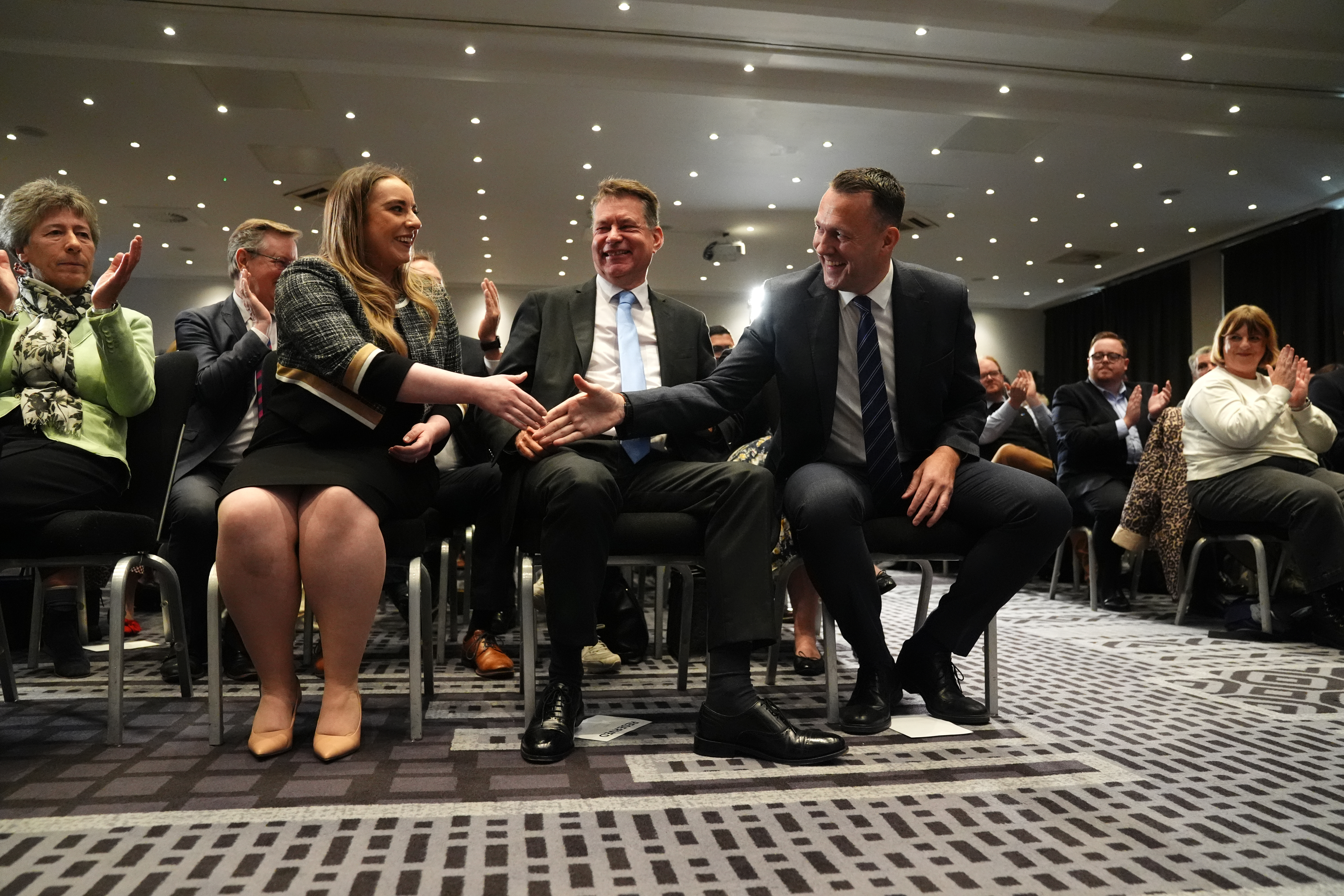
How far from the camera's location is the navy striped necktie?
6.41 ft

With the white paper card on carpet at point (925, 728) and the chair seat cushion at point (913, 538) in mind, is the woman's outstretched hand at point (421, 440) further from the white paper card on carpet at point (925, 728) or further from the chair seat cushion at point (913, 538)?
the white paper card on carpet at point (925, 728)

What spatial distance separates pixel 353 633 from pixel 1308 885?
5.10ft

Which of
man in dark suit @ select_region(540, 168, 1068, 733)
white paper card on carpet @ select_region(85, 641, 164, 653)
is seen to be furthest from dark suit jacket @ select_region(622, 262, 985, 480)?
white paper card on carpet @ select_region(85, 641, 164, 653)

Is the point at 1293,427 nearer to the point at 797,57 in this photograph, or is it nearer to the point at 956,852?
the point at 956,852

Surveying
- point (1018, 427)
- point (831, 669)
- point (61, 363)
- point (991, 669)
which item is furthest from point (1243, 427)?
point (61, 363)

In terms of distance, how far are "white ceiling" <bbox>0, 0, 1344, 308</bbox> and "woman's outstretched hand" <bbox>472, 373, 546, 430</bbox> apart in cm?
489

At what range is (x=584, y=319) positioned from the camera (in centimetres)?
215

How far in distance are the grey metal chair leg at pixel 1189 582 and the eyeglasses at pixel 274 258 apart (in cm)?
339

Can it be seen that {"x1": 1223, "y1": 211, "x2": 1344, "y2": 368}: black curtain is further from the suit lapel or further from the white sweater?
Result: the suit lapel

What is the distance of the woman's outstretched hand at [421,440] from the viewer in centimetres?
178

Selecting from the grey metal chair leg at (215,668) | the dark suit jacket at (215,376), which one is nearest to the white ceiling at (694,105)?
the dark suit jacket at (215,376)

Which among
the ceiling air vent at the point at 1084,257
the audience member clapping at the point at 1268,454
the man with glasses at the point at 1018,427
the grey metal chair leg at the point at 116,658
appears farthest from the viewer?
the ceiling air vent at the point at 1084,257

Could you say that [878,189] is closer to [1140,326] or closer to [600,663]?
[600,663]

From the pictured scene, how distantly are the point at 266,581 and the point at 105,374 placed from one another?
660 millimetres
